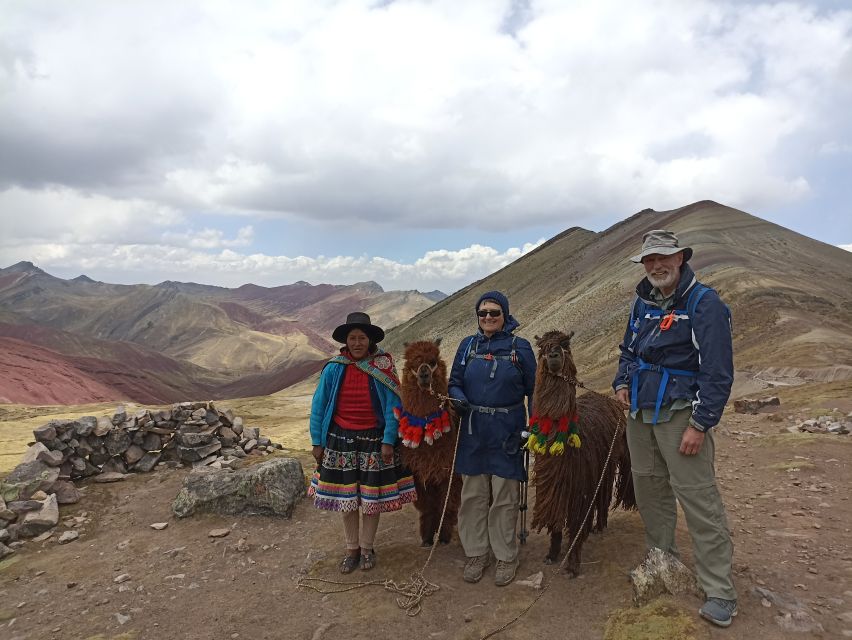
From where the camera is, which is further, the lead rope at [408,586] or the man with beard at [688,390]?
the lead rope at [408,586]

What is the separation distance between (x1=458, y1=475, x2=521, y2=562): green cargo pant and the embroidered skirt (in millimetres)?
697

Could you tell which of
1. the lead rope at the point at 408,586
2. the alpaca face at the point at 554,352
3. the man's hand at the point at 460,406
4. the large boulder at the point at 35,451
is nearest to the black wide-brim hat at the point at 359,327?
the lead rope at the point at 408,586

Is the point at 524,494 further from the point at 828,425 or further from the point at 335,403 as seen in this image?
the point at 828,425

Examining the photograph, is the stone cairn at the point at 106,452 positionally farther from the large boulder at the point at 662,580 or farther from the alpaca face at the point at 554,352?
the large boulder at the point at 662,580

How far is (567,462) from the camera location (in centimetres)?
400

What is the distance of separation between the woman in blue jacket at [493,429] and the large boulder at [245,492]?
2.89 metres

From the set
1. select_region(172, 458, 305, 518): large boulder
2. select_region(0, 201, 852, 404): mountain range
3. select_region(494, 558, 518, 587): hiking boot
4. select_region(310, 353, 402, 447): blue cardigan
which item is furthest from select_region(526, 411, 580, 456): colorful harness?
select_region(0, 201, 852, 404): mountain range

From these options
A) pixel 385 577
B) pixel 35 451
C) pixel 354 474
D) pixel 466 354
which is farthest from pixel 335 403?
pixel 35 451

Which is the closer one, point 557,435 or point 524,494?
point 557,435

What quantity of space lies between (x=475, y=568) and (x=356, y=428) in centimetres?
148

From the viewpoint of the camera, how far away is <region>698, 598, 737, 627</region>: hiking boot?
9.95 ft

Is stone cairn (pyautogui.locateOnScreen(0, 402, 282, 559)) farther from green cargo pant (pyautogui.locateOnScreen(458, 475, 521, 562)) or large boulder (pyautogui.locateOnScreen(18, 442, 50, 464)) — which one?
green cargo pant (pyautogui.locateOnScreen(458, 475, 521, 562))

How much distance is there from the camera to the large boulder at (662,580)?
3.34 m

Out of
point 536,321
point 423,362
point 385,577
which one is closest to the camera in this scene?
point 423,362
